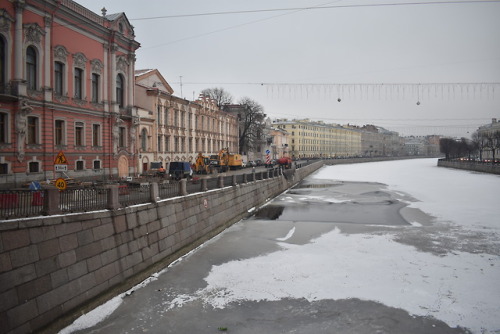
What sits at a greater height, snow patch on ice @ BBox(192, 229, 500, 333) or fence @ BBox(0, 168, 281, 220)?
fence @ BBox(0, 168, 281, 220)

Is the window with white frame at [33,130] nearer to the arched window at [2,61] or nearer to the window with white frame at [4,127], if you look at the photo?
the window with white frame at [4,127]

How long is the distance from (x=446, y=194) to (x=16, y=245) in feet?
121

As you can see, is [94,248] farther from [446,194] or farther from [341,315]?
[446,194]

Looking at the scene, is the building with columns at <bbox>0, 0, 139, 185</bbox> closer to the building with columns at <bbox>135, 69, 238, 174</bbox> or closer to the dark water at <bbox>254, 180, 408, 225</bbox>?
the building with columns at <bbox>135, 69, 238, 174</bbox>

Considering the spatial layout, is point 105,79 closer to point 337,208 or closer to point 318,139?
point 337,208

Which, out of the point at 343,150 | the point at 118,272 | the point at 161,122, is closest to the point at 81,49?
the point at 161,122

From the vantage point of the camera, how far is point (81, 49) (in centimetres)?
2777

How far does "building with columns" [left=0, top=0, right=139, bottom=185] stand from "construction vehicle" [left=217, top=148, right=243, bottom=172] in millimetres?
16394

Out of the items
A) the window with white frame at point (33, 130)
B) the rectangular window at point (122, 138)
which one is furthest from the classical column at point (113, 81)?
the window with white frame at point (33, 130)

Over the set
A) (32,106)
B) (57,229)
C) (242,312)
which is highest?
(32,106)

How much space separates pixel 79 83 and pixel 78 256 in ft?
69.7

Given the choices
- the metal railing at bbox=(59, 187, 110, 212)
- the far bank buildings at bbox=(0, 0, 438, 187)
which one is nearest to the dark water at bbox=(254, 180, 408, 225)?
the far bank buildings at bbox=(0, 0, 438, 187)

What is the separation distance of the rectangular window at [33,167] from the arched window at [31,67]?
178 inches

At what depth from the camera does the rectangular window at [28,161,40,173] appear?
2364 centimetres
